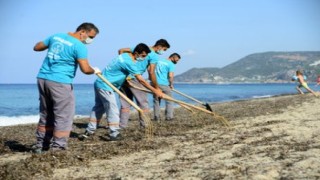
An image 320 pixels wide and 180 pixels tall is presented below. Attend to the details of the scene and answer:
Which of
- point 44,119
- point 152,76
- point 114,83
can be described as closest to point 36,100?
point 152,76

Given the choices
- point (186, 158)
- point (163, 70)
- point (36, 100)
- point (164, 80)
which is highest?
point (163, 70)

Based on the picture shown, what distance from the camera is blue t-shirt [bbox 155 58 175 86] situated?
11.1m

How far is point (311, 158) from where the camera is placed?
4484mm

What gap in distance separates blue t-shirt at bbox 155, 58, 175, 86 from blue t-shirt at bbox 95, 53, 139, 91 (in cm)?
347

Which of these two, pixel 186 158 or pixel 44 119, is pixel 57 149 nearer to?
pixel 44 119

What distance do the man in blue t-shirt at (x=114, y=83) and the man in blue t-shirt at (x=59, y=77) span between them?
1.41 metres

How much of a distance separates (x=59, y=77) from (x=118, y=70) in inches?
77.1

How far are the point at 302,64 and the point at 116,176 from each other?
185 m

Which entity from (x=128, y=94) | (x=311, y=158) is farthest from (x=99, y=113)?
(x=311, y=158)

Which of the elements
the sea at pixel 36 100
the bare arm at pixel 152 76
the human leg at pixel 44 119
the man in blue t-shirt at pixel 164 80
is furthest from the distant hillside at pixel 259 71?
the human leg at pixel 44 119

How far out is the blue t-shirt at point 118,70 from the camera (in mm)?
7477

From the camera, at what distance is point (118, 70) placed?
25.0ft

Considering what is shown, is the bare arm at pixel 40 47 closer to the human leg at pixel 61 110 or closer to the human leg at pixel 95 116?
the human leg at pixel 61 110

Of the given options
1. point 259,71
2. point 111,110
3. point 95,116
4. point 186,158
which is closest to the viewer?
point 186,158
